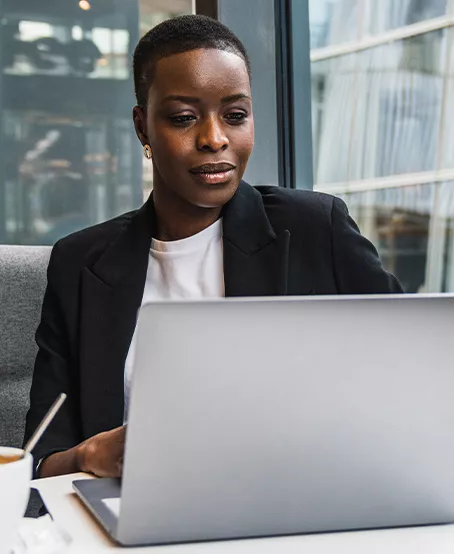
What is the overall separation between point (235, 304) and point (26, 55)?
81.3 inches

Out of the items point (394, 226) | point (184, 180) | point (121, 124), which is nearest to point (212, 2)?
point (121, 124)

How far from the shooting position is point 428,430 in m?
0.65

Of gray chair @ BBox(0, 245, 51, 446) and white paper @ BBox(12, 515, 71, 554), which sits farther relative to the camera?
gray chair @ BBox(0, 245, 51, 446)

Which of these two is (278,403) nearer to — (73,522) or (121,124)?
(73,522)

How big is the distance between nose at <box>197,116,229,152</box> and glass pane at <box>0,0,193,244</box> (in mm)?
1278

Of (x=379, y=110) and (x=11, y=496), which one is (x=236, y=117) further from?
(x=379, y=110)

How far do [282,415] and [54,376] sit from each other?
80cm

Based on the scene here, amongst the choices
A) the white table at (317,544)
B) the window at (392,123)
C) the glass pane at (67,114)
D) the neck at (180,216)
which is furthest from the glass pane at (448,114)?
the white table at (317,544)

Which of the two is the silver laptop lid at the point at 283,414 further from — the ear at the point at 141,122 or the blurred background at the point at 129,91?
the blurred background at the point at 129,91

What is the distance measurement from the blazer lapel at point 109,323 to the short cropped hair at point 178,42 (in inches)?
10.1

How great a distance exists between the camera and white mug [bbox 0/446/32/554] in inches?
23.8

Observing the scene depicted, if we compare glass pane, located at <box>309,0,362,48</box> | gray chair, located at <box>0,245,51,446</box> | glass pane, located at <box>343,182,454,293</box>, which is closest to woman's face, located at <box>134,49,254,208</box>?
gray chair, located at <box>0,245,51,446</box>

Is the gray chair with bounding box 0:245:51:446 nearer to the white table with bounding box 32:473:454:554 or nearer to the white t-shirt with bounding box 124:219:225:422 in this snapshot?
the white t-shirt with bounding box 124:219:225:422

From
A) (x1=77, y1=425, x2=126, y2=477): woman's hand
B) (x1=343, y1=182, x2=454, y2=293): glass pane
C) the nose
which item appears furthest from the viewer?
(x1=343, y1=182, x2=454, y2=293): glass pane
